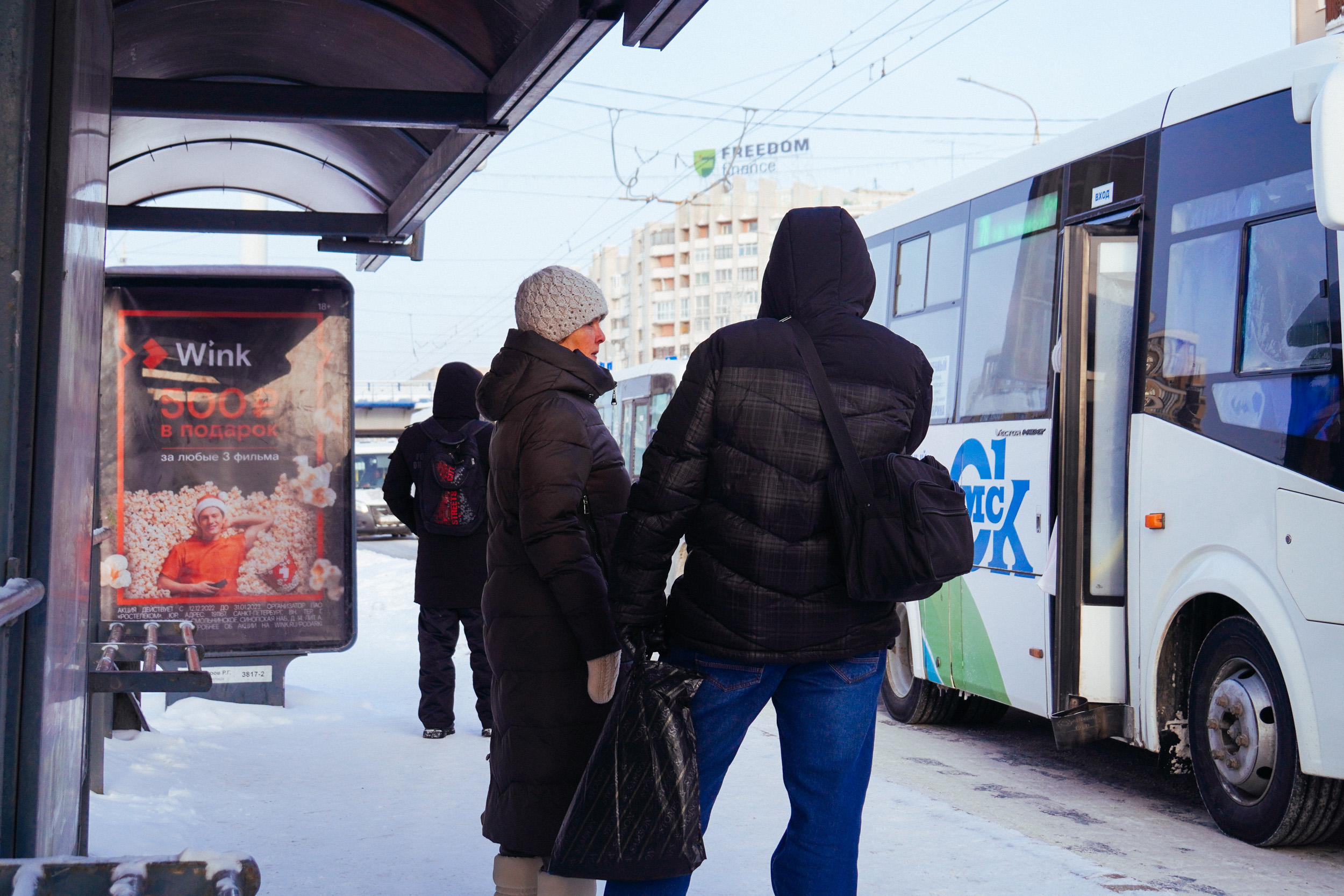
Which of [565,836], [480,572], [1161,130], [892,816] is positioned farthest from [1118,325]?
[565,836]

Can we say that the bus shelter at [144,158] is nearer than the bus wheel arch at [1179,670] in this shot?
Yes

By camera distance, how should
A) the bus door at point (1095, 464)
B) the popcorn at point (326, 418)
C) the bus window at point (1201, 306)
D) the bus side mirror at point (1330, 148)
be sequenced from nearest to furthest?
the bus side mirror at point (1330, 148) < the bus window at point (1201, 306) < the bus door at point (1095, 464) < the popcorn at point (326, 418)

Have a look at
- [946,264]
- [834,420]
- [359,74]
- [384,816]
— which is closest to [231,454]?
[359,74]

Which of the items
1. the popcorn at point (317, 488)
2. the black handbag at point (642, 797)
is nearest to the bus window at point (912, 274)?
the popcorn at point (317, 488)

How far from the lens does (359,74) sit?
5418 mm

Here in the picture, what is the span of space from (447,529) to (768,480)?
401cm

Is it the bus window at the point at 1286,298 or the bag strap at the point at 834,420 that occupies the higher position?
the bus window at the point at 1286,298

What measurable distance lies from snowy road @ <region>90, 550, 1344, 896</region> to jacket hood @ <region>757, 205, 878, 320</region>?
2.05 metres

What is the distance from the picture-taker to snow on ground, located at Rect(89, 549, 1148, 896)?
14.2ft

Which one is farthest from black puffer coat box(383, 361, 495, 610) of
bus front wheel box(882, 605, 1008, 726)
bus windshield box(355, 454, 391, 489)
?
bus windshield box(355, 454, 391, 489)

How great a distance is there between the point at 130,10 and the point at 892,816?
4.11 meters

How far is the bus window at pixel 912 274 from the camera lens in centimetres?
870

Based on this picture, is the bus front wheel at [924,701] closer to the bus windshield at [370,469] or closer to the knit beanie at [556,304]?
the knit beanie at [556,304]

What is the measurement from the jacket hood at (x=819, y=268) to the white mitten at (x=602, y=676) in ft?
3.13
